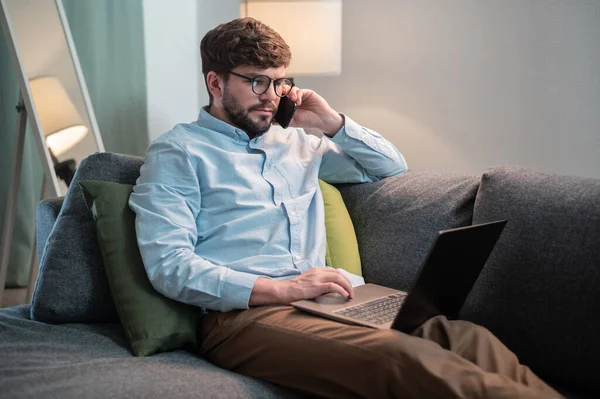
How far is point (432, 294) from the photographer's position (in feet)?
4.61

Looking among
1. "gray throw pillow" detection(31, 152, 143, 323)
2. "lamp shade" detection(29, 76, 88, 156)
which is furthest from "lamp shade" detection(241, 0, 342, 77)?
"gray throw pillow" detection(31, 152, 143, 323)

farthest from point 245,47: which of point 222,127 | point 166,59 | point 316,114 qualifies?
point 166,59

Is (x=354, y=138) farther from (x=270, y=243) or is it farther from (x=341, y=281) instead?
(x=341, y=281)

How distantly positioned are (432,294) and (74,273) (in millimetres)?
874

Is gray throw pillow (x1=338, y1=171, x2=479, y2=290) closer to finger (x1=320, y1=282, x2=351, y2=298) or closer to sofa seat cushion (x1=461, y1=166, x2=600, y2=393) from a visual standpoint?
sofa seat cushion (x1=461, y1=166, x2=600, y2=393)

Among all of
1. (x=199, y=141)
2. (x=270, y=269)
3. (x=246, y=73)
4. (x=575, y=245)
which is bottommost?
(x=270, y=269)

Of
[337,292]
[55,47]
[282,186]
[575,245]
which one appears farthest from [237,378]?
[55,47]

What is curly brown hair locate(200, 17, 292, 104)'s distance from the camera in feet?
5.96

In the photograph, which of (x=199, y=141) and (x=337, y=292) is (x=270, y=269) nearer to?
(x=337, y=292)

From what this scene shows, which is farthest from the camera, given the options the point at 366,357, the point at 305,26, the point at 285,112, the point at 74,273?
the point at 305,26

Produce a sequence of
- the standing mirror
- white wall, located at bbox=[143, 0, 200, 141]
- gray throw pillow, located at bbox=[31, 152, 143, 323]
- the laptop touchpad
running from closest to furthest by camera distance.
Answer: the laptop touchpad < gray throw pillow, located at bbox=[31, 152, 143, 323] < the standing mirror < white wall, located at bbox=[143, 0, 200, 141]

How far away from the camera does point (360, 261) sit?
1.97 m

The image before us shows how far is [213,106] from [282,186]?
0.29m

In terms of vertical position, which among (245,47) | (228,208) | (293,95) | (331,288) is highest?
(245,47)
